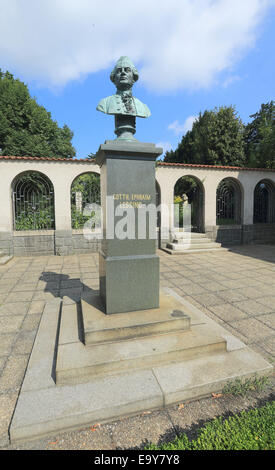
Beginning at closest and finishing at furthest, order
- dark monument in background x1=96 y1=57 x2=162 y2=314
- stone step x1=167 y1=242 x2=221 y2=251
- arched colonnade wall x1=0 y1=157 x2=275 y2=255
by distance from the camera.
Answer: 1. dark monument in background x1=96 y1=57 x2=162 y2=314
2. arched colonnade wall x1=0 y1=157 x2=275 y2=255
3. stone step x1=167 y1=242 x2=221 y2=251

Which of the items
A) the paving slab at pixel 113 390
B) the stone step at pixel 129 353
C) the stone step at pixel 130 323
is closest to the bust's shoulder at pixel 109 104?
the stone step at pixel 130 323

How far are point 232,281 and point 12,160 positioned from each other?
8.93m

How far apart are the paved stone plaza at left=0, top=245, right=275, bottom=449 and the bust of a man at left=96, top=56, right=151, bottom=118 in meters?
3.24

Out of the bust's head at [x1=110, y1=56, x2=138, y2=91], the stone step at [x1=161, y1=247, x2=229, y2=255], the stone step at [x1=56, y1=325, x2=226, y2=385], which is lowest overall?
the stone step at [x1=56, y1=325, x2=226, y2=385]

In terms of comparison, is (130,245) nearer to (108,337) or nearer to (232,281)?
(108,337)

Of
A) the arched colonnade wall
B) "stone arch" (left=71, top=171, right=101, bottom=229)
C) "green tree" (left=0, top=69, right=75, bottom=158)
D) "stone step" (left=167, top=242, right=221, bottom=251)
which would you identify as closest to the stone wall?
the arched colonnade wall

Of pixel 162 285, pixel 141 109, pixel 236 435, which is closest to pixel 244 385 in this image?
pixel 236 435

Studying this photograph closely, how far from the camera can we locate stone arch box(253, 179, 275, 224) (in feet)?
42.1

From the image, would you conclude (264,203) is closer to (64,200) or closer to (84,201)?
(84,201)

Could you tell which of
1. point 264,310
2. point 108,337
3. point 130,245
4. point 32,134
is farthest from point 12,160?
point 32,134

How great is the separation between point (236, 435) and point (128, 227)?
2312 mm

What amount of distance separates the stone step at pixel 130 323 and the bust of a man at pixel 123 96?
2860 millimetres

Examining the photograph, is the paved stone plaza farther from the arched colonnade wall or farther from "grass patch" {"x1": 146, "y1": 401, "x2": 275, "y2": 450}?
the arched colonnade wall

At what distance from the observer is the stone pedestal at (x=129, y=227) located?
308 cm
